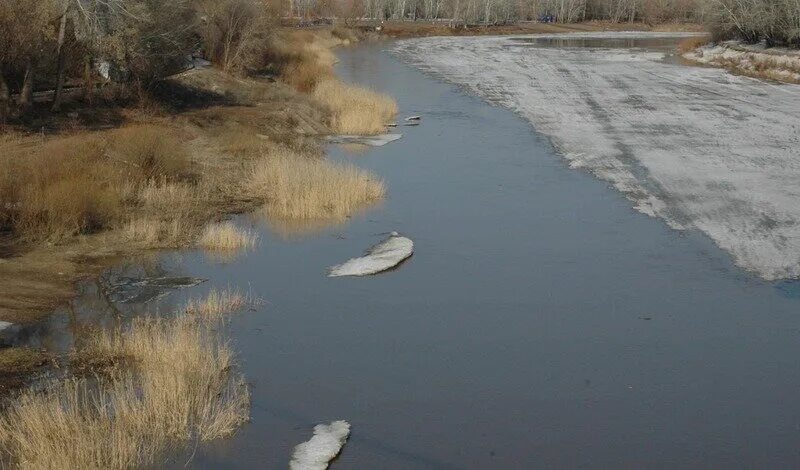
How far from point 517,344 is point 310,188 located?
291 inches

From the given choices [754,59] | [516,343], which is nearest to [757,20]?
[754,59]

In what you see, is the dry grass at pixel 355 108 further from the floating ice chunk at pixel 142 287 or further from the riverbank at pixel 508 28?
the riverbank at pixel 508 28

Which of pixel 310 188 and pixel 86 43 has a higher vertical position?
pixel 86 43

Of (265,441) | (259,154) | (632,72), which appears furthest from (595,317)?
(632,72)

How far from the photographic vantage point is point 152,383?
8984 millimetres

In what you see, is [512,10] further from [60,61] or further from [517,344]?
[517,344]

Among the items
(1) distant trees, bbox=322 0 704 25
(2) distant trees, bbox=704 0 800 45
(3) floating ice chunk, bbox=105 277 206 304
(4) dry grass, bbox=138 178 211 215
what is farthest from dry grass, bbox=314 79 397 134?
(1) distant trees, bbox=322 0 704 25

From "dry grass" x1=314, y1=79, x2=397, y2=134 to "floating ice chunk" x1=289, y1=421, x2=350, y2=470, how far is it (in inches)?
696

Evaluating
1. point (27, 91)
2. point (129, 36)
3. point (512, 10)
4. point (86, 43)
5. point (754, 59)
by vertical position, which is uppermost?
point (129, 36)

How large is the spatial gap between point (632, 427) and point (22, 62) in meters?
15.8

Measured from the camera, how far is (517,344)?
11.0 metres

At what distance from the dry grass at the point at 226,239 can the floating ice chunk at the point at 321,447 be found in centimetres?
618

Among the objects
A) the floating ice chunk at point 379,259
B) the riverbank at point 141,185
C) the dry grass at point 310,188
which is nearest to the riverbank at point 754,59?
the riverbank at point 141,185

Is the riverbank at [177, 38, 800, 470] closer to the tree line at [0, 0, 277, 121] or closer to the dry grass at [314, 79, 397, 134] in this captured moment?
the tree line at [0, 0, 277, 121]
